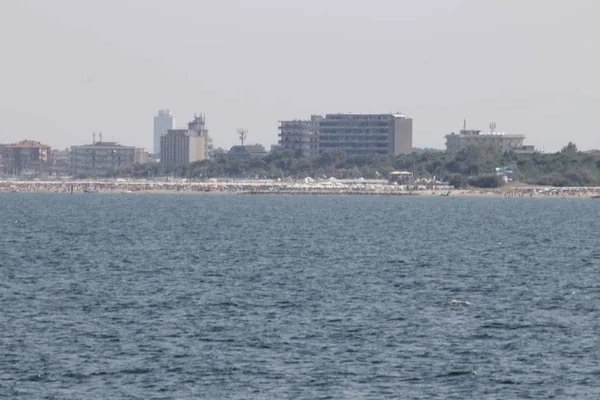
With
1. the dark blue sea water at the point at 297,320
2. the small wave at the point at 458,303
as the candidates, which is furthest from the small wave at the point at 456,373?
the small wave at the point at 458,303

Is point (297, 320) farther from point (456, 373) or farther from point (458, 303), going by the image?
point (456, 373)

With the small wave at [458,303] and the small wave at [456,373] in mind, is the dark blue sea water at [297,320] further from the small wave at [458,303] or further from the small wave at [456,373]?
the small wave at [458,303]

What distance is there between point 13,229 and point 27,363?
65461 mm

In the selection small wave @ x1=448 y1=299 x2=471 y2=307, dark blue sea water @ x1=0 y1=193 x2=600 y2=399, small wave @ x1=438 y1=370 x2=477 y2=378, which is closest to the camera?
dark blue sea water @ x1=0 y1=193 x2=600 y2=399

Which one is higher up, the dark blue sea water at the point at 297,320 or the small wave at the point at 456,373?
the dark blue sea water at the point at 297,320

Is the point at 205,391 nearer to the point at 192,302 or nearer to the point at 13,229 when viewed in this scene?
the point at 192,302

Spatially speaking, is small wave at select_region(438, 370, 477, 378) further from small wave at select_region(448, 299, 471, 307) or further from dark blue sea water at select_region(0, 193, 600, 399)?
small wave at select_region(448, 299, 471, 307)

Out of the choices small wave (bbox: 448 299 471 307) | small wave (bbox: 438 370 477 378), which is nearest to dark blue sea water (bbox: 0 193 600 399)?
small wave (bbox: 438 370 477 378)

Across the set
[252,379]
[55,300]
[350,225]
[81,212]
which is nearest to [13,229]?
[350,225]

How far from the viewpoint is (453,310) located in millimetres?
47562

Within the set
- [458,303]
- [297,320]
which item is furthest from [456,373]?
[458,303]

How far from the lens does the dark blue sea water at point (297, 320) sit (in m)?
34.6

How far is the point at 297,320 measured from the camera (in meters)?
44.6

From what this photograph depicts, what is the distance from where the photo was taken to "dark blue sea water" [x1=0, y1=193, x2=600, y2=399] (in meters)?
34.6
